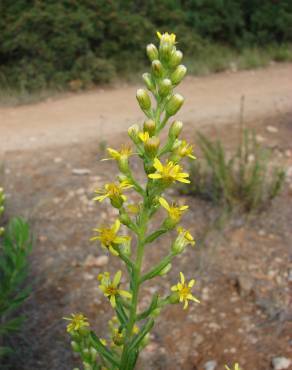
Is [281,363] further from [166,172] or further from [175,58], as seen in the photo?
[175,58]

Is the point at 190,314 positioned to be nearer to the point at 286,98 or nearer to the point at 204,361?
the point at 204,361

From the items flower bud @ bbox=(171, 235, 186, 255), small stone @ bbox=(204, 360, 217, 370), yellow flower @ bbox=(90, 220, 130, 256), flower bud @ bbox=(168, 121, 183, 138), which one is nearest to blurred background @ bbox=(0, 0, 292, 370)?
small stone @ bbox=(204, 360, 217, 370)

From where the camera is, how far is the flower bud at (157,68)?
221cm

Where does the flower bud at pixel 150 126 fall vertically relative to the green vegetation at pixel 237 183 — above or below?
above

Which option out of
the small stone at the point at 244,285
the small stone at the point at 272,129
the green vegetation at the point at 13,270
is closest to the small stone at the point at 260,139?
the small stone at the point at 272,129

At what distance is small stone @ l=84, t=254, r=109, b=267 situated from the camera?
4609mm

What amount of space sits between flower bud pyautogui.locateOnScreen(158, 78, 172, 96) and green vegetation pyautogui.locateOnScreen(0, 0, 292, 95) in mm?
7917

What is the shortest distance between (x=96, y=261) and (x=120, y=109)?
475 centimetres

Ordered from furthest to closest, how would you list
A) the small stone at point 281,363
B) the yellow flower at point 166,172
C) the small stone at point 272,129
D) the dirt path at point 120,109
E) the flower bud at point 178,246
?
the dirt path at point 120,109 → the small stone at point 272,129 → the small stone at point 281,363 → the flower bud at point 178,246 → the yellow flower at point 166,172

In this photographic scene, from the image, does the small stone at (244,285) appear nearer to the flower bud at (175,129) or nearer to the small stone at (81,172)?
the small stone at (81,172)

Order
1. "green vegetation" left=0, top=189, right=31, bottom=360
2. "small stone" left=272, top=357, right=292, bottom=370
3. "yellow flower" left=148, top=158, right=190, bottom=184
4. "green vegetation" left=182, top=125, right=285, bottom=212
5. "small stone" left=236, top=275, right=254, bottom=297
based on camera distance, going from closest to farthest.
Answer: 1. "yellow flower" left=148, top=158, right=190, bottom=184
2. "green vegetation" left=0, top=189, right=31, bottom=360
3. "small stone" left=272, top=357, right=292, bottom=370
4. "small stone" left=236, top=275, right=254, bottom=297
5. "green vegetation" left=182, top=125, right=285, bottom=212

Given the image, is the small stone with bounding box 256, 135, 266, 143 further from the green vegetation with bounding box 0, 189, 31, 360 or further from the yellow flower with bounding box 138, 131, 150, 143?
the yellow flower with bounding box 138, 131, 150, 143

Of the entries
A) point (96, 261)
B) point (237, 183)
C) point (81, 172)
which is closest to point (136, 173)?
point (81, 172)

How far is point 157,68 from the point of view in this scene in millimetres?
2209
